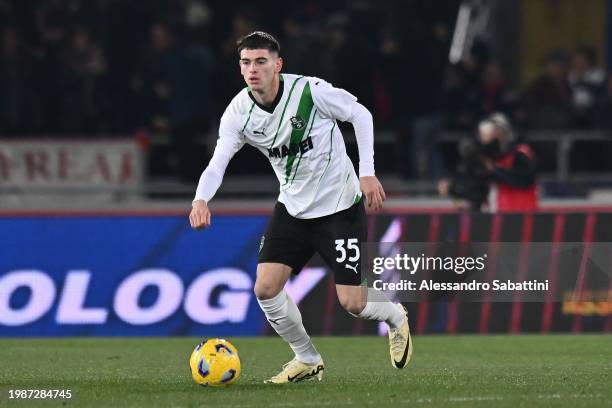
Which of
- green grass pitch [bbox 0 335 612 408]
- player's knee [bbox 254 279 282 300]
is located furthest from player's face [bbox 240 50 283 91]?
green grass pitch [bbox 0 335 612 408]

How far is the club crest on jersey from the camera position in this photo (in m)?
9.38

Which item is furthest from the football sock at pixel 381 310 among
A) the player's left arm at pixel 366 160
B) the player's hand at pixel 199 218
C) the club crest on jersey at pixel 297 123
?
the player's hand at pixel 199 218

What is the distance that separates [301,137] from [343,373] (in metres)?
1.85

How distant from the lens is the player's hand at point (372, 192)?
898cm

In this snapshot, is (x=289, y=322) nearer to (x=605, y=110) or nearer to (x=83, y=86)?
(x=83, y=86)

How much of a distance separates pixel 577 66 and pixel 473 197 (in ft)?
15.2

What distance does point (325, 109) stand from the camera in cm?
946

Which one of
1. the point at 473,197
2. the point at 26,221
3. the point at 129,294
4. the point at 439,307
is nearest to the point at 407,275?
the point at 439,307

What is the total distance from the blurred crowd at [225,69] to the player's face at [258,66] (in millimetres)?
8544

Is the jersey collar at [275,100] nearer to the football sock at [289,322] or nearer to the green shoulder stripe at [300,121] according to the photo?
the green shoulder stripe at [300,121]

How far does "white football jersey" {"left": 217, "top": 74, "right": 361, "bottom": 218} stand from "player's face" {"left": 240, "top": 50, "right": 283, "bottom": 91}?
0.20 m

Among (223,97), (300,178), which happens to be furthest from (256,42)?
(223,97)

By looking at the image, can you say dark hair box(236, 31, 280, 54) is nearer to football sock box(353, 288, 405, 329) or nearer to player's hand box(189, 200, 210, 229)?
player's hand box(189, 200, 210, 229)

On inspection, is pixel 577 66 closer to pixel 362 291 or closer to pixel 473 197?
pixel 473 197
